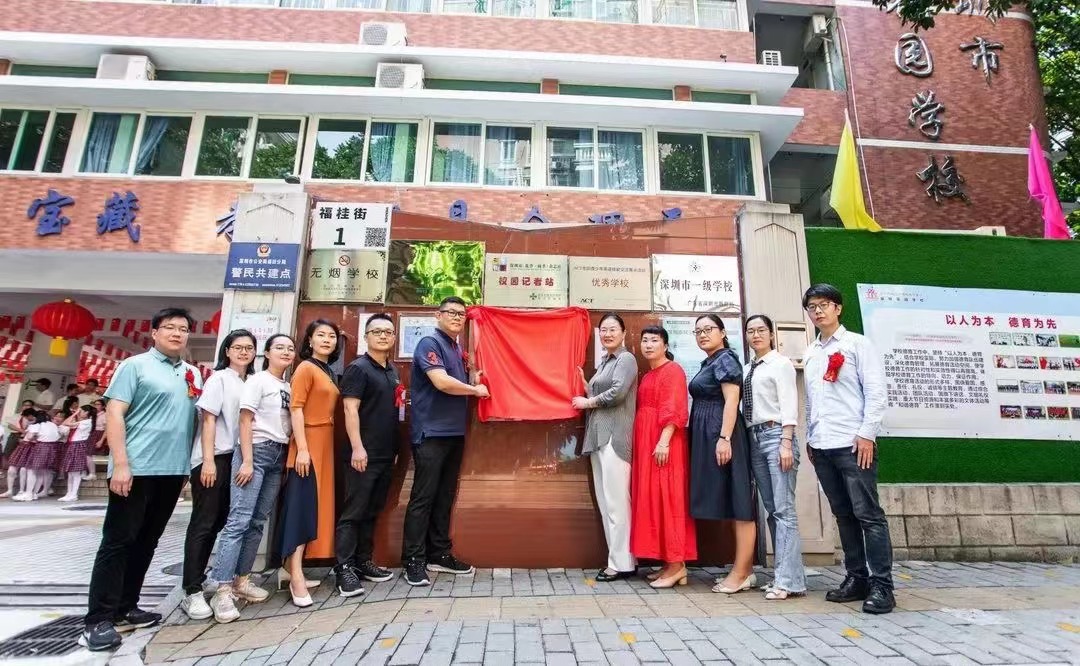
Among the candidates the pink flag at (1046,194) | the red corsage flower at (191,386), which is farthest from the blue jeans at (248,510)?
the pink flag at (1046,194)

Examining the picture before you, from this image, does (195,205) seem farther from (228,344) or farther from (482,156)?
(228,344)

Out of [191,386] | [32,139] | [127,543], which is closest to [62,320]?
[32,139]

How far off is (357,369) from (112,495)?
1.53 meters

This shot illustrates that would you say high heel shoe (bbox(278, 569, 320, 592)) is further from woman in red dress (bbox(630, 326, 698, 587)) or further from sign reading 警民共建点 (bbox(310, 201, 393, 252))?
sign reading 警民共建点 (bbox(310, 201, 393, 252))

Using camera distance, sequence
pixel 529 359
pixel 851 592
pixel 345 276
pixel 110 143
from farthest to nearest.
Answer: pixel 110 143 → pixel 345 276 → pixel 529 359 → pixel 851 592

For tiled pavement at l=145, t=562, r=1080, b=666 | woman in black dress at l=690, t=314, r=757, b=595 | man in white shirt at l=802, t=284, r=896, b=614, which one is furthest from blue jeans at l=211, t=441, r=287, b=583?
man in white shirt at l=802, t=284, r=896, b=614

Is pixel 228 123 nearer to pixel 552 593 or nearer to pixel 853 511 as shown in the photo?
pixel 552 593

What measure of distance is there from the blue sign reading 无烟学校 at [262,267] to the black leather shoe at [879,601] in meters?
4.76

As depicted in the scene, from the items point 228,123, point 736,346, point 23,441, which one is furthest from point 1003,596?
point 23,441

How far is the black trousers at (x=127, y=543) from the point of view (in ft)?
9.55

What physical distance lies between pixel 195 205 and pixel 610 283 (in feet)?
30.1

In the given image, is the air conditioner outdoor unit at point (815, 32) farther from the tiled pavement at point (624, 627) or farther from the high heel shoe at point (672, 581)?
the high heel shoe at point (672, 581)

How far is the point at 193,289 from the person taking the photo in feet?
33.4

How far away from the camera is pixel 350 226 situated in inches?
187
